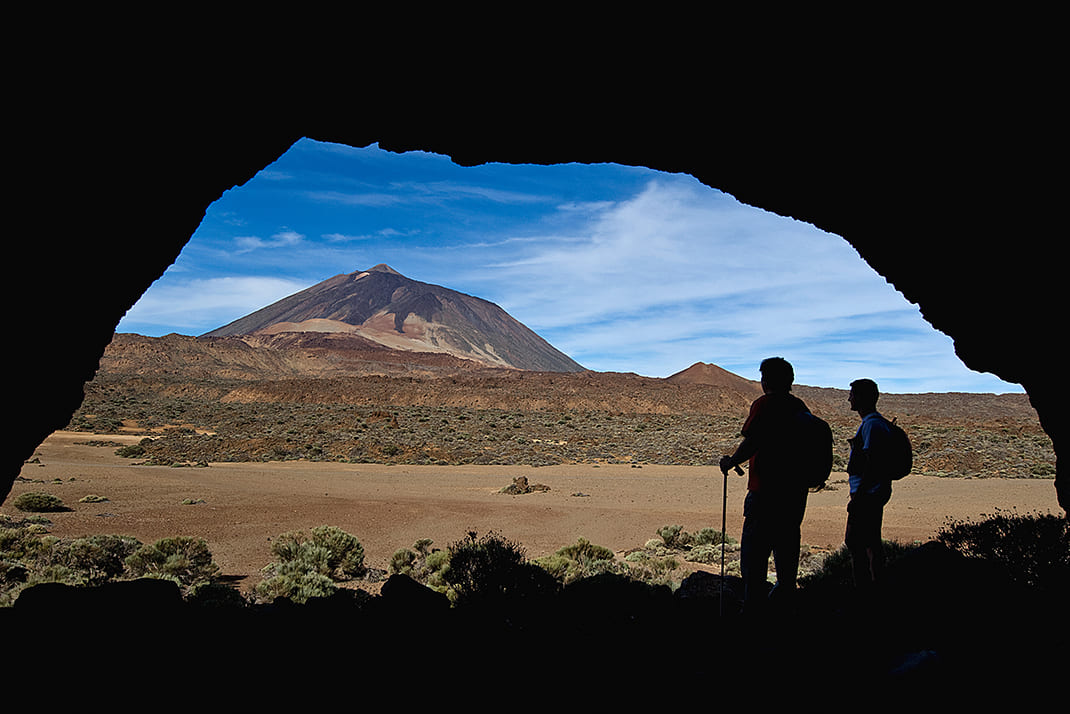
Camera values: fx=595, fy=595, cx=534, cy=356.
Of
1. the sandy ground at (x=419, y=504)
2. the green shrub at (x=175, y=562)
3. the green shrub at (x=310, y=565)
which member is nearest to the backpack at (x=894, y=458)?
the green shrub at (x=310, y=565)

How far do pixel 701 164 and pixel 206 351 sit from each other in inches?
3540

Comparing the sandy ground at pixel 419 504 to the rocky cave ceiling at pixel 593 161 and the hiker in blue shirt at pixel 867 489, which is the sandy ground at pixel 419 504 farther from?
the hiker in blue shirt at pixel 867 489

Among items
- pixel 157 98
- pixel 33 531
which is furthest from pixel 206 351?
pixel 157 98

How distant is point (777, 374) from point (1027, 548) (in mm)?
4130

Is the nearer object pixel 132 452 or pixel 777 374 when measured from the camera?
pixel 777 374

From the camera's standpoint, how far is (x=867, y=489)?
4.56 metres

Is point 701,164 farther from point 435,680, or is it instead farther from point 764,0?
point 435,680

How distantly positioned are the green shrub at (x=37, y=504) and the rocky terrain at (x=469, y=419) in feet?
41.7

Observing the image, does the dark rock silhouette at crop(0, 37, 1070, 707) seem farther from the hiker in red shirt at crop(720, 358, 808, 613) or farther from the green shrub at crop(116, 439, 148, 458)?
the green shrub at crop(116, 439, 148, 458)

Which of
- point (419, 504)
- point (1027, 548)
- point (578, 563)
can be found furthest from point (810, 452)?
point (419, 504)

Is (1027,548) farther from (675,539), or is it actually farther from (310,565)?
(310,565)

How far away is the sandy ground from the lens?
1090cm

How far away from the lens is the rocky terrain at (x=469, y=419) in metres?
28.1

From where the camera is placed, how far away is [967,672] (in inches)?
134
